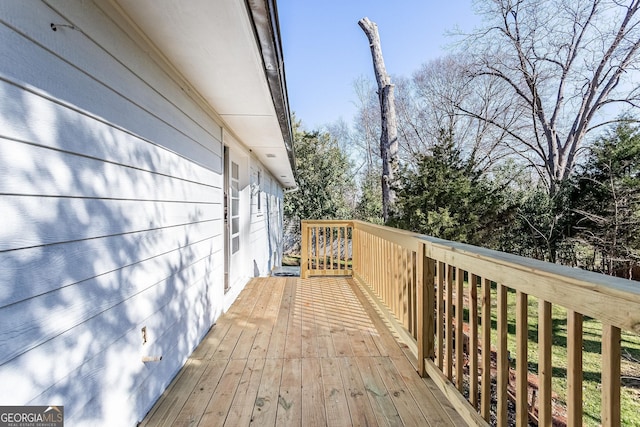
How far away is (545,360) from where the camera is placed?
1.18 m

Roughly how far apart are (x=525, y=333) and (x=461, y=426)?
2.57 ft

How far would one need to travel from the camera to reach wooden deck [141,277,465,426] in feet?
5.93

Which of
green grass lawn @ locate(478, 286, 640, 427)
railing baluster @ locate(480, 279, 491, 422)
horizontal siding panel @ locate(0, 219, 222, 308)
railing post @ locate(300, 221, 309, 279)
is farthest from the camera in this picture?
railing post @ locate(300, 221, 309, 279)

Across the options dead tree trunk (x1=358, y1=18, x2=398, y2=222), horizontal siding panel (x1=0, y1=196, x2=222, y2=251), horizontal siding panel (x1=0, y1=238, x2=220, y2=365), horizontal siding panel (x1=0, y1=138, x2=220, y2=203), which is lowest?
horizontal siding panel (x1=0, y1=238, x2=220, y2=365)

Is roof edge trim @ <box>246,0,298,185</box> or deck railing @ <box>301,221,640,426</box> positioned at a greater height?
roof edge trim @ <box>246,0,298,185</box>

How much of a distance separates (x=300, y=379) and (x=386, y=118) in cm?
755

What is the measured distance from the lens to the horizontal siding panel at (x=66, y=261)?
1.01 m

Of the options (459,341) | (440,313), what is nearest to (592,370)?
(440,313)

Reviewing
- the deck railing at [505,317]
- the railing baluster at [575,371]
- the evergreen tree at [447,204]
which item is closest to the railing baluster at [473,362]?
the deck railing at [505,317]

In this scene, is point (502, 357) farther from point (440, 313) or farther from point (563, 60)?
point (563, 60)

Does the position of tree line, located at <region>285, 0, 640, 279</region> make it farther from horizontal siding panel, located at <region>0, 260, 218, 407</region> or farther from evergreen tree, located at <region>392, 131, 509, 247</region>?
horizontal siding panel, located at <region>0, 260, 218, 407</region>

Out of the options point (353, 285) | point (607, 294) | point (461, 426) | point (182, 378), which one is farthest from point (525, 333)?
point (353, 285)
